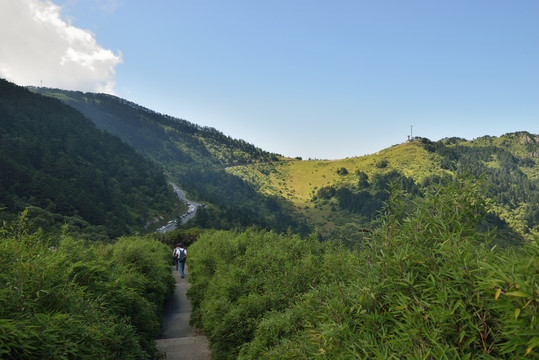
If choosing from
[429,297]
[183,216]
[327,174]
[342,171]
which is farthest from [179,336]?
[327,174]

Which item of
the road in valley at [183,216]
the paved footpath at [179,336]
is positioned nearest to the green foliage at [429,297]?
the paved footpath at [179,336]

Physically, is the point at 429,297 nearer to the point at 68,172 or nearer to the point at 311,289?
the point at 311,289

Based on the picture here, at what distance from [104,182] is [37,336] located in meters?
80.9

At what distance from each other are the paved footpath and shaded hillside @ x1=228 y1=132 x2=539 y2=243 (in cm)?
9079

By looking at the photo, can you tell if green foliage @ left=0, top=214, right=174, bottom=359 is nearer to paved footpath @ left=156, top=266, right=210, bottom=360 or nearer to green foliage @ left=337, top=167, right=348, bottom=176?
paved footpath @ left=156, top=266, right=210, bottom=360

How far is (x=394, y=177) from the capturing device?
124 metres

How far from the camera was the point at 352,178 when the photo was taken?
5807 inches

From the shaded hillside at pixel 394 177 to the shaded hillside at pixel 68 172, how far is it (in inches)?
2657

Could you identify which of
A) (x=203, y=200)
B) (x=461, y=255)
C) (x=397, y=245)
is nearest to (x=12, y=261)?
(x=397, y=245)

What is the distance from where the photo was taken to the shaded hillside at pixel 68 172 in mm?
49312

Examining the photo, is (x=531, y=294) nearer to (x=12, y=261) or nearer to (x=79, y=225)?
(x=12, y=261)

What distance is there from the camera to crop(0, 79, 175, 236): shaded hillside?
49312mm

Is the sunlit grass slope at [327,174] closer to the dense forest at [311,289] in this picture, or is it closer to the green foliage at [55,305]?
the dense forest at [311,289]

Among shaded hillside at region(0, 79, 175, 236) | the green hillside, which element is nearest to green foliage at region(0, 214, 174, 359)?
shaded hillside at region(0, 79, 175, 236)
